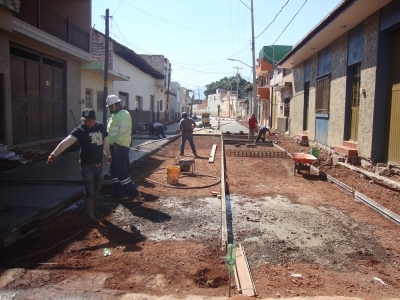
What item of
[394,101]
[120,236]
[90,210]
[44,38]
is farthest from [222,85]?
[120,236]

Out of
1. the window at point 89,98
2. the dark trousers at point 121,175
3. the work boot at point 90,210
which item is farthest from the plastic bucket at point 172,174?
the window at point 89,98

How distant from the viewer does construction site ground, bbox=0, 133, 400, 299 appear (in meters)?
3.54

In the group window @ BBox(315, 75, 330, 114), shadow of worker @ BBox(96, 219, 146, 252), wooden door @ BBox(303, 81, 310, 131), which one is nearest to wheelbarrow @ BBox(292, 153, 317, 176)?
window @ BBox(315, 75, 330, 114)

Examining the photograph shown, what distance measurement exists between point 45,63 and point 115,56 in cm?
1004

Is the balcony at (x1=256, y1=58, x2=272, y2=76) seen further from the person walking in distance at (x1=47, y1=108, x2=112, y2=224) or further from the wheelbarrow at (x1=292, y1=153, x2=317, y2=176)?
the person walking in distance at (x1=47, y1=108, x2=112, y2=224)

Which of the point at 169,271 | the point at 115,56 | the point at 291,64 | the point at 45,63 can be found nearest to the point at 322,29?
the point at 291,64

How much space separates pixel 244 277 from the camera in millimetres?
3682

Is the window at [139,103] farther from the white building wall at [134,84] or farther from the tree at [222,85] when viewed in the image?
the tree at [222,85]

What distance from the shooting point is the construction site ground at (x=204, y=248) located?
3.54 metres

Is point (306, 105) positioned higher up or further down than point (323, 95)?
further down

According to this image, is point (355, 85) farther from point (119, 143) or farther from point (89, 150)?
point (89, 150)

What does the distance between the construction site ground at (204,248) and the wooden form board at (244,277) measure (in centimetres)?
9

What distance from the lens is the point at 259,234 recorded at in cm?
521

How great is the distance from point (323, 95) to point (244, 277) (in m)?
13.2
